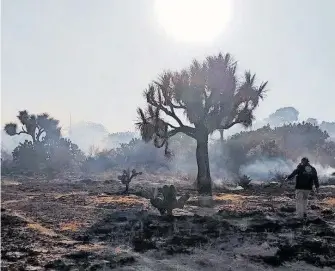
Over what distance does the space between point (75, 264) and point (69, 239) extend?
2.41m

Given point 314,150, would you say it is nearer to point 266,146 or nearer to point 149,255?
point 266,146

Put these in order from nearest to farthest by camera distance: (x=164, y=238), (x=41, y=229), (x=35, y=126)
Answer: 1. (x=164, y=238)
2. (x=41, y=229)
3. (x=35, y=126)

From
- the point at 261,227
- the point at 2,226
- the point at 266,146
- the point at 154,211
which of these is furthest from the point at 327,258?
the point at 266,146

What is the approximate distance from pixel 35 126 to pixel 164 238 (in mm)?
40478

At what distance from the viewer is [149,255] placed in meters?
8.61

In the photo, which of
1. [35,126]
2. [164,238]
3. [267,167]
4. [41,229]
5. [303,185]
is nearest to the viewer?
[164,238]

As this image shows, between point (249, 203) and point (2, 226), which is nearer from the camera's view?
point (2, 226)

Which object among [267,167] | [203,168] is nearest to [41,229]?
[203,168]

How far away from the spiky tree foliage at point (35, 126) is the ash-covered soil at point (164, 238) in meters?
31.6

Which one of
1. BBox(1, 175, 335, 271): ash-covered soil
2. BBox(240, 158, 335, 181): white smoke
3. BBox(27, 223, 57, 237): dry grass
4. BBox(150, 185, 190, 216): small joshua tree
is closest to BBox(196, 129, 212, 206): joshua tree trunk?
BBox(1, 175, 335, 271): ash-covered soil

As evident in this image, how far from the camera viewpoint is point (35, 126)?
47938 mm

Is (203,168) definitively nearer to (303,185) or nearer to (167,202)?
(167,202)

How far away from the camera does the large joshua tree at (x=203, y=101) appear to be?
23094 mm

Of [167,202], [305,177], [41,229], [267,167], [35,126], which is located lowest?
[41,229]
